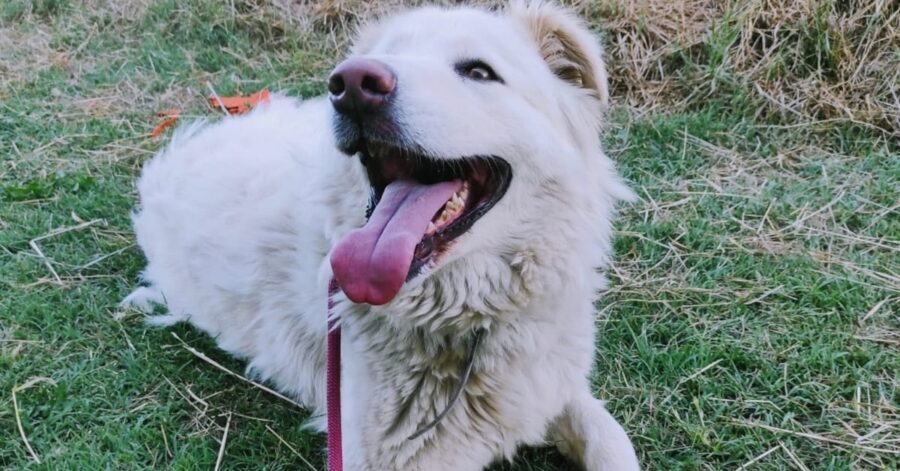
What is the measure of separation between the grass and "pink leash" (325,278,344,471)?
0.54 meters

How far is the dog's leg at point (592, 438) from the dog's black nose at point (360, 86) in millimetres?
1275

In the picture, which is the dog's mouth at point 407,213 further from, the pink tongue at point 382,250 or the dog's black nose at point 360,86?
the dog's black nose at point 360,86

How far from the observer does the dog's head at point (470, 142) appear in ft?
6.49

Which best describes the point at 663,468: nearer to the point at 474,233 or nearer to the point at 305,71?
the point at 474,233

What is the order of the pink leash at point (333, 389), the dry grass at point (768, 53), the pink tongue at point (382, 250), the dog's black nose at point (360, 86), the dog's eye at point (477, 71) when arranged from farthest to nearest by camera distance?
1. the dry grass at point (768, 53)
2. the dog's eye at point (477, 71)
3. the pink leash at point (333, 389)
4. the pink tongue at point (382, 250)
5. the dog's black nose at point (360, 86)

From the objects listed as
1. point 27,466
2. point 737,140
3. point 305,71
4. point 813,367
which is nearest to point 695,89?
point 737,140

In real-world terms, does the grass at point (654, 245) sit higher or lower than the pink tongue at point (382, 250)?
lower

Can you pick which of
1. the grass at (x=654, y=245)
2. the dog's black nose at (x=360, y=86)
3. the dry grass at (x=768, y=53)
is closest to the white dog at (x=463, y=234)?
the dog's black nose at (x=360, y=86)

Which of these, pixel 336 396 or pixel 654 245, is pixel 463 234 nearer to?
pixel 336 396

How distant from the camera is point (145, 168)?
4027mm

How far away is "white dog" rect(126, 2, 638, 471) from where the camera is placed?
2021mm

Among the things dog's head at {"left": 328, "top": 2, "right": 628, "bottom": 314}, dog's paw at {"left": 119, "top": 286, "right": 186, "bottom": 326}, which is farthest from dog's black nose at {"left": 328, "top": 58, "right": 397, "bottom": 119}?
dog's paw at {"left": 119, "top": 286, "right": 186, "bottom": 326}

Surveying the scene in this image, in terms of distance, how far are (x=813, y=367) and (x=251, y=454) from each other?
2.21 metres

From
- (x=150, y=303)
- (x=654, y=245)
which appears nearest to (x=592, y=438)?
(x=654, y=245)
